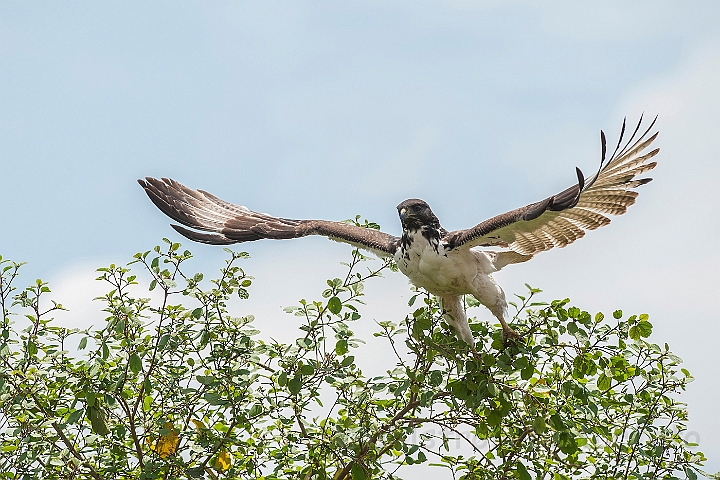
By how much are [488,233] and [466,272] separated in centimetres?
39

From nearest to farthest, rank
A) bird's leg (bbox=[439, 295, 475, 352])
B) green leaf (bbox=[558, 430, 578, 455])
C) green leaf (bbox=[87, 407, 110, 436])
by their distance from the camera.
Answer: green leaf (bbox=[558, 430, 578, 455])
green leaf (bbox=[87, 407, 110, 436])
bird's leg (bbox=[439, 295, 475, 352])

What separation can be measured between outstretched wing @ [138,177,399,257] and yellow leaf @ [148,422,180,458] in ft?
7.55

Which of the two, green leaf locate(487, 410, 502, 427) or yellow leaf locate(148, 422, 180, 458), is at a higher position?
green leaf locate(487, 410, 502, 427)

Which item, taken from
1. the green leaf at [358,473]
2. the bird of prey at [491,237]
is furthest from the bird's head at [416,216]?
the green leaf at [358,473]

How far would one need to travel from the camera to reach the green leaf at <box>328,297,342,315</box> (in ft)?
18.4

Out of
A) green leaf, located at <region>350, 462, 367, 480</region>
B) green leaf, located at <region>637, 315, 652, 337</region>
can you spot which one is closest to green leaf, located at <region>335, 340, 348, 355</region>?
green leaf, located at <region>350, 462, 367, 480</region>

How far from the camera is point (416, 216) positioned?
270 inches

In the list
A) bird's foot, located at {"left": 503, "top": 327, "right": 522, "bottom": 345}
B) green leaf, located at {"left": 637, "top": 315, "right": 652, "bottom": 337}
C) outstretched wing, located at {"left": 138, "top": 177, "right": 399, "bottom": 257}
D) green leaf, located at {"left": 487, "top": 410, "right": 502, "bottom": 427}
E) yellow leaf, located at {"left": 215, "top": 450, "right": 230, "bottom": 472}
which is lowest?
yellow leaf, located at {"left": 215, "top": 450, "right": 230, "bottom": 472}

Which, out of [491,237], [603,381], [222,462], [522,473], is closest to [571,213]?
[491,237]

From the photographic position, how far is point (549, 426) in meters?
5.77

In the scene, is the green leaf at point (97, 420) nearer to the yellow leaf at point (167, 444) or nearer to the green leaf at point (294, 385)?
the yellow leaf at point (167, 444)

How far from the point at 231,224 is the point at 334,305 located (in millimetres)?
3565

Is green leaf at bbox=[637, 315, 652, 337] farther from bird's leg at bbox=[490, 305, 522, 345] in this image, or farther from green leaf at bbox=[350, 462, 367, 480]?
green leaf at bbox=[350, 462, 367, 480]

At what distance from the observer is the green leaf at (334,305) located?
561 cm
